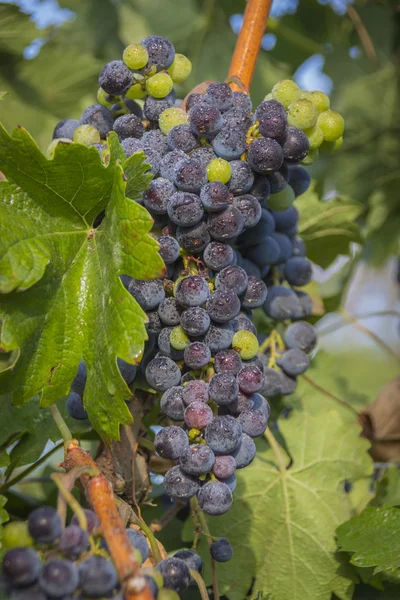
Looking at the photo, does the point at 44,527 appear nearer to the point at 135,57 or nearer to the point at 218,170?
the point at 218,170

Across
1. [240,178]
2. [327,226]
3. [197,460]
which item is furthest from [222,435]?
[327,226]

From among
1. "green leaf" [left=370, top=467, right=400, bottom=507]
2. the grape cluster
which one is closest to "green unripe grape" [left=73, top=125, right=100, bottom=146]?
the grape cluster

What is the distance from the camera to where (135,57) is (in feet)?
3.44

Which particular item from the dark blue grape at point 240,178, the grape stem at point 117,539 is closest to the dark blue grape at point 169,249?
the dark blue grape at point 240,178

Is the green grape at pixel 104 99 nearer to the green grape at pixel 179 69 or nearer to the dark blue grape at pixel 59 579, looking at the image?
the green grape at pixel 179 69

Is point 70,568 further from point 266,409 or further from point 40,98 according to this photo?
point 40,98

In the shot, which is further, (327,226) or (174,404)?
(327,226)

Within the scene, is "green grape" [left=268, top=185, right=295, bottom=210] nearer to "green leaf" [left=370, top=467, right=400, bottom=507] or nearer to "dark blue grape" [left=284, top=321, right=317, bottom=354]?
"dark blue grape" [left=284, top=321, right=317, bottom=354]

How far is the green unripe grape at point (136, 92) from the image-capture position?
108cm

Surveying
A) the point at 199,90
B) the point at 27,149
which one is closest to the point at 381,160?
the point at 199,90

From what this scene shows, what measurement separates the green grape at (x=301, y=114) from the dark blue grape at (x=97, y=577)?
2.24 feet

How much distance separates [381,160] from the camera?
2320mm

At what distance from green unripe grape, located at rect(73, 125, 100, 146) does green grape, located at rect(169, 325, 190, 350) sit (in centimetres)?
31

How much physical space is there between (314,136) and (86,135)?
0.35m
